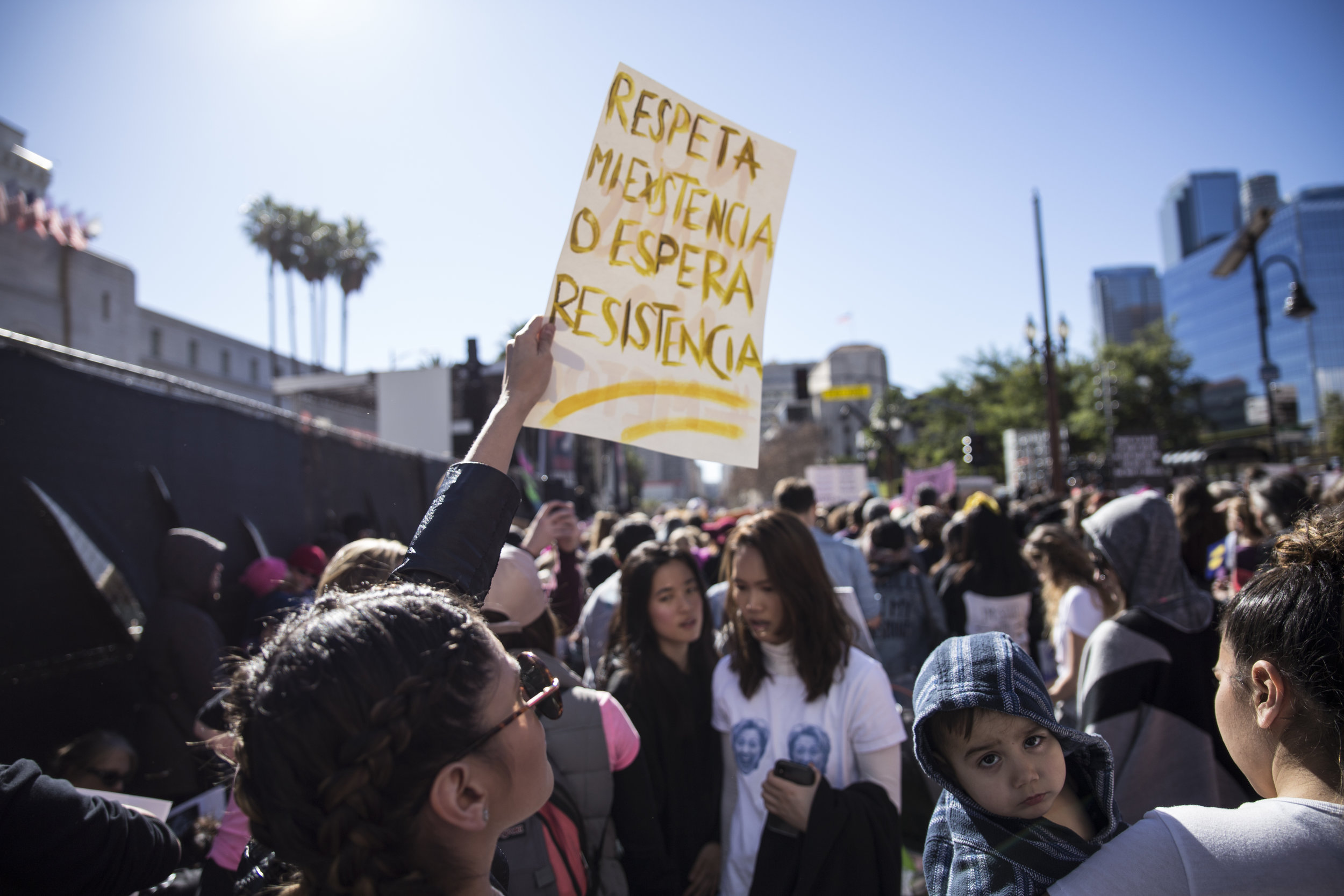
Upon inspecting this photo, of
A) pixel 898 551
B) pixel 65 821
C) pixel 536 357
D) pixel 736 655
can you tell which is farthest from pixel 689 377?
pixel 898 551

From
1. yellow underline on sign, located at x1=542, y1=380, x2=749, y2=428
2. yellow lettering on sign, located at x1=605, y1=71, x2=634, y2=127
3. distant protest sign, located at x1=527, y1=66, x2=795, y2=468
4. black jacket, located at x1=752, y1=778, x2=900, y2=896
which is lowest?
black jacket, located at x1=752, y1=778, x2=900, y2=896

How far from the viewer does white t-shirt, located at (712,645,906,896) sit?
2453mm

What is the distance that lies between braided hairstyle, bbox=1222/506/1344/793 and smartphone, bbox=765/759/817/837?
1.21 m

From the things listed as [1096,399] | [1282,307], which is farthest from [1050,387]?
[1282,307]

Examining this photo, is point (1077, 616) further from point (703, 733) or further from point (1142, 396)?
point (1142, 396)

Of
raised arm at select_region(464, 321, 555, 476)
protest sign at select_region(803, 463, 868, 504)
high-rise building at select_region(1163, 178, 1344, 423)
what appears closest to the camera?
raised arm at select_region(464, 321, 555, 476)

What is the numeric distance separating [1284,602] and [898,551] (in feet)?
13.4

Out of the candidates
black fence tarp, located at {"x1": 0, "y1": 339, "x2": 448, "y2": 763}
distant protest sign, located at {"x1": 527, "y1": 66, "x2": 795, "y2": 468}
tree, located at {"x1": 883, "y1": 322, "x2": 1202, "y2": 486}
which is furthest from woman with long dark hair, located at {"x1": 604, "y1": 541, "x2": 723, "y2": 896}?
tree, located at {"x1": 883, "y1": 322, "x2": 1202, "y2": 486}

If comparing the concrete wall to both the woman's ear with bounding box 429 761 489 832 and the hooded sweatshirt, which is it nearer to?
the hooded sweatshirt

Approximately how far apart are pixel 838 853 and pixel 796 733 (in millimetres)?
395

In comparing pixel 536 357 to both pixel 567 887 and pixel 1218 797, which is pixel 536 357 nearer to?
pixel 567 887

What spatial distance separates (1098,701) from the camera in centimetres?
268

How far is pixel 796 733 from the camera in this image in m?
2.50

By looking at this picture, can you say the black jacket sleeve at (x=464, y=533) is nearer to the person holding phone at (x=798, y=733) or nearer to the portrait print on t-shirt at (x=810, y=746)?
the person holding phone at (x=798, y=733)
